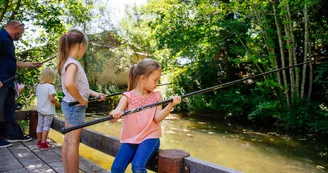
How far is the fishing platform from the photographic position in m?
1.92

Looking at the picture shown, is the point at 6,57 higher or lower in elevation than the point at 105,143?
higher

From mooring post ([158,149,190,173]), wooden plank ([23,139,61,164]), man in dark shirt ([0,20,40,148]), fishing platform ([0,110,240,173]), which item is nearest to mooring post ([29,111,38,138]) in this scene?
fishing platform ([0,110,240,173])

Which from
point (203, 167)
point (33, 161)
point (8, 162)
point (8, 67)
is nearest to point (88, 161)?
point (33, 161)

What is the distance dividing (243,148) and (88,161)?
15.1ft

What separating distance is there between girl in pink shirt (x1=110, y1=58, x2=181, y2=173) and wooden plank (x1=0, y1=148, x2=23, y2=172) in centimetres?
136

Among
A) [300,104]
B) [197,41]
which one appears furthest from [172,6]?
[300,104]

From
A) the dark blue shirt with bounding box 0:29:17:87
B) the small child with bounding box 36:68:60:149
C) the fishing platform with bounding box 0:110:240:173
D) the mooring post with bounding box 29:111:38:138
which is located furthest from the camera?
the mooring post with bounding box 29:111:38:138

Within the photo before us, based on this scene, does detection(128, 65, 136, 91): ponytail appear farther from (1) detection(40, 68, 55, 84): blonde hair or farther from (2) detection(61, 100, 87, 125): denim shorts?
(1) detection(40, 68, 55, 84): blonde hair

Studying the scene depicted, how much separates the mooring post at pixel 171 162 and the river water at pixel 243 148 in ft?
9.35

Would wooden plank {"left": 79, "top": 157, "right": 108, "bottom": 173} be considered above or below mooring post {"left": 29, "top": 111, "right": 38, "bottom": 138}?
below

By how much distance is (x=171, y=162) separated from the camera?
1952mm

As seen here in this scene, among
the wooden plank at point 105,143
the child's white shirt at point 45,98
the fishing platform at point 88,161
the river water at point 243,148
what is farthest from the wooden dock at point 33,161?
the river water at point 243,148

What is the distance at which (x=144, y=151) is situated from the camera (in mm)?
2008

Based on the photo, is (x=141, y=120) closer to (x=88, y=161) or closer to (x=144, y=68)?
(x=144, y=68)
